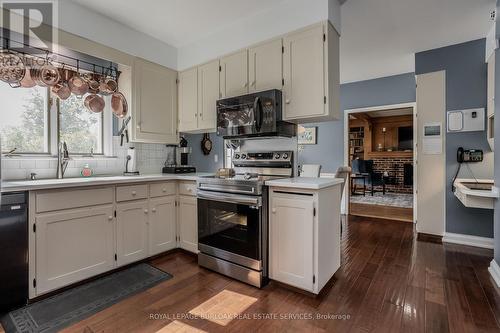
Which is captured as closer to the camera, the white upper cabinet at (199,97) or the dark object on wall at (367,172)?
the white upper cabinet at (199,97)

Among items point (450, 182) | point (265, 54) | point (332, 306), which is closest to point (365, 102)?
A: point (450, 182)

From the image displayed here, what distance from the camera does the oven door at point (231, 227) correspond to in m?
2.16

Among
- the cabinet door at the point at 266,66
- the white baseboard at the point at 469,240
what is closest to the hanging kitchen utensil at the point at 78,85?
the cabinet door at the point at 266,66

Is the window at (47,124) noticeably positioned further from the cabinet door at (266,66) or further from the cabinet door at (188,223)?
the cabinet door at (266,66)

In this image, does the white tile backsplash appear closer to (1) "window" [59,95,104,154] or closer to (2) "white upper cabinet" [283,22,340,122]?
(1) "window" [59,95,104,154]

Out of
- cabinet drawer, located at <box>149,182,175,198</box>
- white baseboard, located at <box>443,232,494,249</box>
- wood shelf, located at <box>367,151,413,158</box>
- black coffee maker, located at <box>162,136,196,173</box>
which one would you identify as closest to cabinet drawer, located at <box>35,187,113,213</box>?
cabinet drawer, located at <box>149,182,175,198</box>

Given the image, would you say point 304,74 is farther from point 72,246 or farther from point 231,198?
point 72,246

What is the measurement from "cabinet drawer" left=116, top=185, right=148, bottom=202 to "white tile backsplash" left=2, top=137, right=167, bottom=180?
645 mm

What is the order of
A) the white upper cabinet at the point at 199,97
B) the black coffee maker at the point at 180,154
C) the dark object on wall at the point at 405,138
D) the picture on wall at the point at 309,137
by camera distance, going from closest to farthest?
1. the white upper cabinet at the point at 199,97
2. the black coffee maker at the point at 180,154
3. the picture on wall at the point at 309,137
4. the dark object on wall at the point at 405,138

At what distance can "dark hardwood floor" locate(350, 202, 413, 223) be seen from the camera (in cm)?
479

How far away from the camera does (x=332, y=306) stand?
6.23 ft

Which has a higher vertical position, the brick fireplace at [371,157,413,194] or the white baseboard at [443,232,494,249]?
the brick fireplace at [371,157,413,194]

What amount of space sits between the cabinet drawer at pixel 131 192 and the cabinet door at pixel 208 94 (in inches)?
42.5

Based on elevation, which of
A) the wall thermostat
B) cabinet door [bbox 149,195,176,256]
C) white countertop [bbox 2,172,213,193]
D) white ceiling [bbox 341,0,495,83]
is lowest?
cabinet door [bbox 149,195,176,256]
